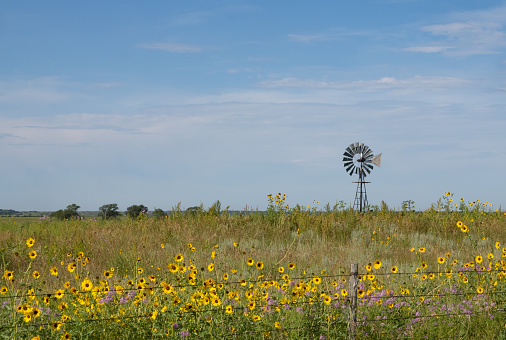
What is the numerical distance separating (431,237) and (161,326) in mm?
9320

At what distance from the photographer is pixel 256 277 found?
8266mm

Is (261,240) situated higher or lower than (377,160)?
lower

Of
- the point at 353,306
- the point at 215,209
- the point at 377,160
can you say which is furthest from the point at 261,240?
the point at 377,160

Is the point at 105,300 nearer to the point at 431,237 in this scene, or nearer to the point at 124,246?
the point at 124,246

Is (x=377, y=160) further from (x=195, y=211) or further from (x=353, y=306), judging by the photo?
(x=353, y=306)

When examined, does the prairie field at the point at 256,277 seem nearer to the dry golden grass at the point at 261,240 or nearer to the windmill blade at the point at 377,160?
the dry golden grass at the point at 261,240

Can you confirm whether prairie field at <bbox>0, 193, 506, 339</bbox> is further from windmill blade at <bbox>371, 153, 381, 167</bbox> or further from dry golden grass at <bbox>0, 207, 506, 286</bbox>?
windmill blade at <bbox>371, 153, 381, 167</bbox>

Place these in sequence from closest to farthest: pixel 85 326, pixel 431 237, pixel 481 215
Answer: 1. pixel 85 326
2. pixel 431 237
3. pixel 481 215

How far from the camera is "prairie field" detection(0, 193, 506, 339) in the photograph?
4637mm

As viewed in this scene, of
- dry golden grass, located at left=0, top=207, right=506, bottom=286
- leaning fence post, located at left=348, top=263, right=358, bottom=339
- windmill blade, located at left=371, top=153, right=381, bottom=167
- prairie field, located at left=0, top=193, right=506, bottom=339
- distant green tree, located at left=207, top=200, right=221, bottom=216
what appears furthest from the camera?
windmill blade, located at left=371, top=153, right=381, bottom=167

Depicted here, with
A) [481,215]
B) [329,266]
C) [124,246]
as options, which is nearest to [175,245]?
[124,246]

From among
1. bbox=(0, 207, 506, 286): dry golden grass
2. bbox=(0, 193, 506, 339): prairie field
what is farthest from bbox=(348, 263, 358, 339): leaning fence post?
bbox=(0, 207, 506, 286): dry golden grass

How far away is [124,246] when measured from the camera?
32.8 feet

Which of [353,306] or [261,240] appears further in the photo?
[261,240]
